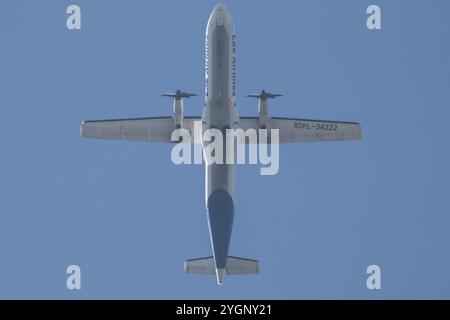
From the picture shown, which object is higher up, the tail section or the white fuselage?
the white fuselage

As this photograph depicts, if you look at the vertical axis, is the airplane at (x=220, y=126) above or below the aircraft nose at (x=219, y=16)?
below

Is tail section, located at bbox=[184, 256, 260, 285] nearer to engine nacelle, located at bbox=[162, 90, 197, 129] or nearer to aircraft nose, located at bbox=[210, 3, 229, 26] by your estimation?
engine nacelle, located at bbox=[162, 90, 197, 129]

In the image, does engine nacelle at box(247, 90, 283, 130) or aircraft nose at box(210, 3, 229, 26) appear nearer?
aircraft nose at box(210, 3, 229, 26)

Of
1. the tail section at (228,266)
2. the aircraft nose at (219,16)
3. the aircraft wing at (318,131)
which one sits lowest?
the tail section at (228,266)

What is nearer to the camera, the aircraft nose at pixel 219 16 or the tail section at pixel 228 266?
the aircraft nose at pixel 219 16

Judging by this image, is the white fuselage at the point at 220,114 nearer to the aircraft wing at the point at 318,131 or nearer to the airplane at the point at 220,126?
the airplane at the point at 220,126

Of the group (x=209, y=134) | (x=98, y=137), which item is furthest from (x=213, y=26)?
(x=98, y=137)

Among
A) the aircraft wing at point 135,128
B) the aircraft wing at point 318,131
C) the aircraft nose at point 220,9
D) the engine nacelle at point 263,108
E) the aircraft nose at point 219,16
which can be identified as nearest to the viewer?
the aircraft nose at point 219,16

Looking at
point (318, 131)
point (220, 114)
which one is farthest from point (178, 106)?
point (318, 131)

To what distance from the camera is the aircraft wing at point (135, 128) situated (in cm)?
5353

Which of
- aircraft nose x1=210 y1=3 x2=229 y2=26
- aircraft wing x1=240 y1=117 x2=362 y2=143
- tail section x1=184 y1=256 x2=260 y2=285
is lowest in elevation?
tail section x1=184 y1=256 x2=260 y2=285

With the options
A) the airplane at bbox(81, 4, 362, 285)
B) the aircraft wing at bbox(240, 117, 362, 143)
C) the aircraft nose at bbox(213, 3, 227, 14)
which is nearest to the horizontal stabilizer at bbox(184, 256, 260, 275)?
the airplane at bbox(81, 4, 362, 285)

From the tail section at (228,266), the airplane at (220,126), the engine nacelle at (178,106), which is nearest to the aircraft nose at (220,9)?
the airplane at (220,126)

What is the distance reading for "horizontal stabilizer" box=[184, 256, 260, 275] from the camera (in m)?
52.2
